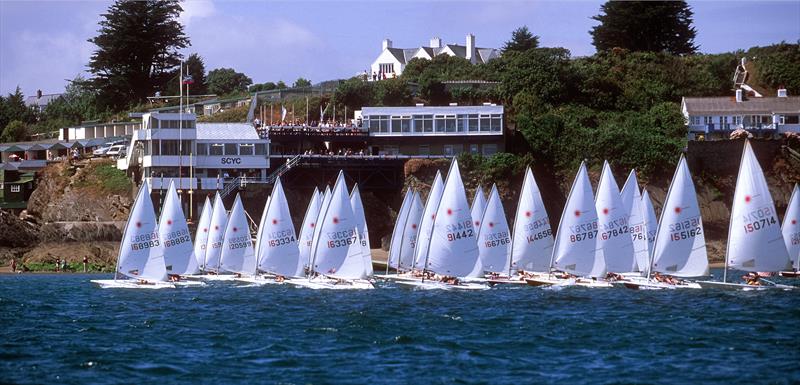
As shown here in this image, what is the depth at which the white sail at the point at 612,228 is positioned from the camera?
8200 cm

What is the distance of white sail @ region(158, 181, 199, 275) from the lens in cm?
8800

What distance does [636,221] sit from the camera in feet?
278

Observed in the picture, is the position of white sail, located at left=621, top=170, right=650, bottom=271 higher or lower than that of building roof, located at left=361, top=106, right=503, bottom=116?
lower

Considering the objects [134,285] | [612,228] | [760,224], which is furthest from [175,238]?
[760,224]

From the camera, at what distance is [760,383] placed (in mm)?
47750

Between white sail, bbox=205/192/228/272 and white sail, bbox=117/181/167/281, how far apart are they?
10323 mm

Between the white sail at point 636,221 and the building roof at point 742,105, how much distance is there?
54882mm

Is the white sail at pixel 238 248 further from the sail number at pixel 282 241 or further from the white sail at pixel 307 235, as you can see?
the sail number at pixel 282 241

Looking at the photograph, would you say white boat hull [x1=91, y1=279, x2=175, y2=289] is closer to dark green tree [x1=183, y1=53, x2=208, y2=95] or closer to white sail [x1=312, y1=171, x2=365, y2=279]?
white sail [x1=312, y1=171, x2=365, y2=279]

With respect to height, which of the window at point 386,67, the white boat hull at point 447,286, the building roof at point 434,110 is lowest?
the white boat hull at point 447,286

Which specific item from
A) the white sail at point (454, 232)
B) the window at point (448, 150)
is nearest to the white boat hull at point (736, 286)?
the white sail at point (454, 232)

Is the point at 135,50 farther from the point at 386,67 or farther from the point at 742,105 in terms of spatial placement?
the point at 742,105

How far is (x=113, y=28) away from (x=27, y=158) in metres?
20.2

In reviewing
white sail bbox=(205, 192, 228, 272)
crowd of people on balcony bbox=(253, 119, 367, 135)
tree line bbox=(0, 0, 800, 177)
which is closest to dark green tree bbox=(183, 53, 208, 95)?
tree line bbox=(0, 0, 800, 177)
